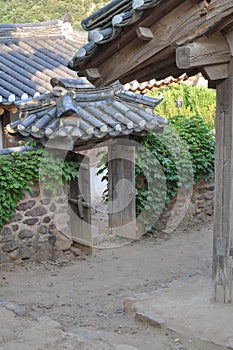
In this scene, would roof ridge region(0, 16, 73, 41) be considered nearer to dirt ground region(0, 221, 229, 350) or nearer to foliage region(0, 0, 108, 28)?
dirt ground region(0, 221, 229, 350)

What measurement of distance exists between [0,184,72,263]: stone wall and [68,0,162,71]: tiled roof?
2974 millimetres

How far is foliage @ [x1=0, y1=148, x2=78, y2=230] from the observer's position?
22.6 feet

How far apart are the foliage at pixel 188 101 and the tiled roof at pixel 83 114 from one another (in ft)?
17.6

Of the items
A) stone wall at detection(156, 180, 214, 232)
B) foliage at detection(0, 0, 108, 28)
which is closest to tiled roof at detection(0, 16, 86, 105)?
stone wall at detection(156, 180, 214, 232)

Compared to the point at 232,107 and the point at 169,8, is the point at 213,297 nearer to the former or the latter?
the point at 232,107

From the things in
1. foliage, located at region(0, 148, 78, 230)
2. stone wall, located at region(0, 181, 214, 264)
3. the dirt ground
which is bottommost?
the dirt ground

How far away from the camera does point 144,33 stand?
417 centimetres

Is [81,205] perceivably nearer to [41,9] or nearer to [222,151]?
[222,151]

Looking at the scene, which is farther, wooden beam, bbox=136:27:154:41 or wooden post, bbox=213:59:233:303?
wooden post, bbox=213:59:233:303

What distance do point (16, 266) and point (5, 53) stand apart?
559cm

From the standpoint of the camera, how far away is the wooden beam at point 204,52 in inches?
161

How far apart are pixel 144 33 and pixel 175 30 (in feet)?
0.83

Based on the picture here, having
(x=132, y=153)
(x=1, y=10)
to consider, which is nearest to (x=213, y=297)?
(x=132, y=153)

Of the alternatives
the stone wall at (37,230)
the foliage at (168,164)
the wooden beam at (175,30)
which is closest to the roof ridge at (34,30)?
the foliage at (168,164)
